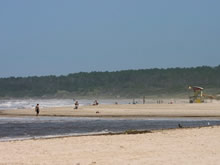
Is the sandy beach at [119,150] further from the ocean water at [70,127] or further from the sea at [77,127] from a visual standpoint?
the ocean water at [70,127]

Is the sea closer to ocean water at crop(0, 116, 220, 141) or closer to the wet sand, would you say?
ocean water at crop(0, 116, 220, 141)

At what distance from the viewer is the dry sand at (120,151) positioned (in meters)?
14.5

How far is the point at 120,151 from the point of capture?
54.2 feet

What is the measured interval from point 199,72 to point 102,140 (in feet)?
585

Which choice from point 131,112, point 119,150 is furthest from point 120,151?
point 131,112

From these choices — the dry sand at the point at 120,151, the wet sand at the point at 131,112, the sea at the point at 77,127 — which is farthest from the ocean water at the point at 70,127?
the wet sand at the point at 131,112

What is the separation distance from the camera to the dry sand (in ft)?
47.5

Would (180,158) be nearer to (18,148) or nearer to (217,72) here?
(18,148)

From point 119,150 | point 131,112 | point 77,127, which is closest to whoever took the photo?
point 119,150

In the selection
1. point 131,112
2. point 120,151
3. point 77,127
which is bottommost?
point 120,151

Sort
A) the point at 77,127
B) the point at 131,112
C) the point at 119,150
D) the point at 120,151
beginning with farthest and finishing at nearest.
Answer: the point at 131,112, the point at 77,127, the point at 119,150, the point at 120,151

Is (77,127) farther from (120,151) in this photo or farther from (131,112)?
(131,112)

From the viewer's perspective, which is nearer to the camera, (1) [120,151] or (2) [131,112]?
(1) [120,151]

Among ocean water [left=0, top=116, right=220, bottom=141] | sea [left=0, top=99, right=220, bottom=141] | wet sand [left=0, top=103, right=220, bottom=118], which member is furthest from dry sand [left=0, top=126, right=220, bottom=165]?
wet sand [left=0, top=103, right=220, bottom=118]
